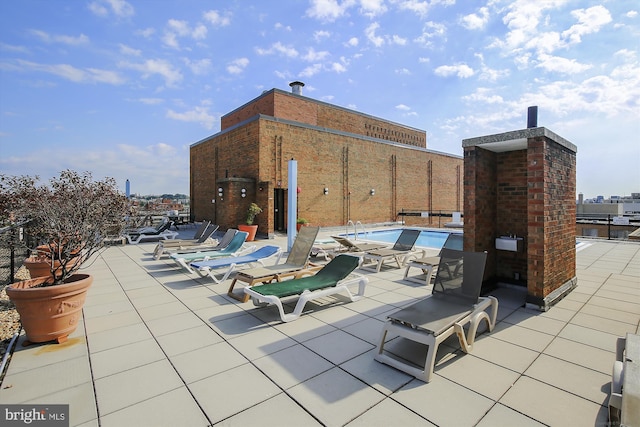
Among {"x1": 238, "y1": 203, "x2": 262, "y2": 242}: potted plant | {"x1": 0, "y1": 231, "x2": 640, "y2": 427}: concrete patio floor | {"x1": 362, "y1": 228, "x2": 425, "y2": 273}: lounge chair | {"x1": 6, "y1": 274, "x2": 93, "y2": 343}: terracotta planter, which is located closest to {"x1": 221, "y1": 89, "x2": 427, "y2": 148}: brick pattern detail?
{"x1": 238, "y1": 203, "x2": 262, "y2": 242}: potted plant

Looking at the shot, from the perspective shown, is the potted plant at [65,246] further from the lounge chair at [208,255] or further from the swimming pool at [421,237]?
the swimming pool at [421,237]

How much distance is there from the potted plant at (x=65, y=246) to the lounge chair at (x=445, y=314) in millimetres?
3470

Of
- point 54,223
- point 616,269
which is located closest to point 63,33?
point 54,223

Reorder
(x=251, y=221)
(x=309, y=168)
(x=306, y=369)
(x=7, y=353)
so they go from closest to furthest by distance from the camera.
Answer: (x=306, y=369) < (x=7, y=353) < (x=251, y=221) < (x=309, y=168)

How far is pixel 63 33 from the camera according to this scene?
22.2 ft

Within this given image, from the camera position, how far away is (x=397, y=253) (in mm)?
7410

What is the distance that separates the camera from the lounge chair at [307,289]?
4.03 meters

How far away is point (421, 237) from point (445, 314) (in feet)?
38.9

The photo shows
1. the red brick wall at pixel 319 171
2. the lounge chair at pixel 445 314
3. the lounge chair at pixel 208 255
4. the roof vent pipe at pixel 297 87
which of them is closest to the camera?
the lounge chair at pixel 445 314

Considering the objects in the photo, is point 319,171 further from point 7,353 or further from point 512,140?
point 7,353

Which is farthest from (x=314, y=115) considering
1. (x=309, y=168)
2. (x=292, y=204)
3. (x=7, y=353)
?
(x=7, y=353)

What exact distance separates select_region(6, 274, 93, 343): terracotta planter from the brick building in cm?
1019

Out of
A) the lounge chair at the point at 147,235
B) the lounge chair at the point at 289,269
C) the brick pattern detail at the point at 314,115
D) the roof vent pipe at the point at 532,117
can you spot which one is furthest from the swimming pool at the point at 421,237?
the brick pattern detail at the point at 314,115

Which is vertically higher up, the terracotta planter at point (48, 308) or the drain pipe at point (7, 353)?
the terracotta planter at point (48, 308)
